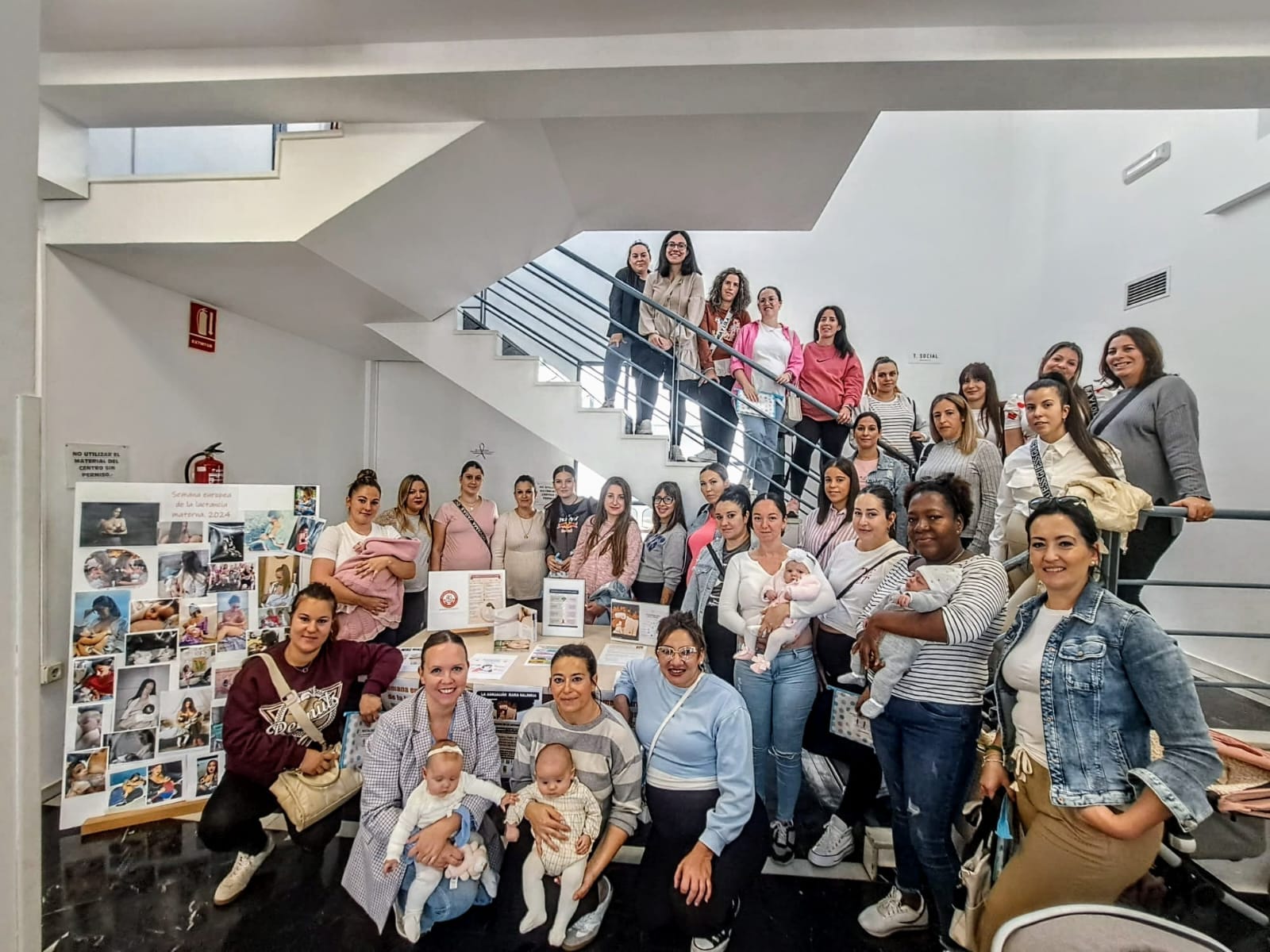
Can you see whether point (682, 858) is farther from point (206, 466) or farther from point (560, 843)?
point (206, 466)

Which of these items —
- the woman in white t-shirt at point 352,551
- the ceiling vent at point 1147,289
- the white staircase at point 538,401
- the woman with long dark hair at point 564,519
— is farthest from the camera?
the ceiling vent at point 1147,289

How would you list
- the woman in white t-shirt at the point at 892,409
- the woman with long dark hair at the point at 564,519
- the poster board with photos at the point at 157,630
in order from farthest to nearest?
the woman in white t-shirt at the point at 892,409, the woman with long dark hair at the point at 564,519, the poster board with photos at the point at 157,630

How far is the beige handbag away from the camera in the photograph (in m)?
2.19

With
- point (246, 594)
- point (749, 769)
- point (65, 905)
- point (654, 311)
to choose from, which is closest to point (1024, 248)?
point (654, 311)

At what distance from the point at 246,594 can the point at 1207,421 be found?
5.85 m

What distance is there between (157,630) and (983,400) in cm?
421

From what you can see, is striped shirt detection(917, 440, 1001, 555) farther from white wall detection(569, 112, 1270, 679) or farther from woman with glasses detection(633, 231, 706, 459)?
white wall detection(569, 112, 1270, 679)

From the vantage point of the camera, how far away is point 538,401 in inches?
159

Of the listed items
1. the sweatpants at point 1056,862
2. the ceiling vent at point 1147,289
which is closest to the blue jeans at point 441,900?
the sweatpants at point 1056,862

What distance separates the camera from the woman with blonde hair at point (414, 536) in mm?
3309

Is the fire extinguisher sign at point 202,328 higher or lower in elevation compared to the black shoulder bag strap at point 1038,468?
higher

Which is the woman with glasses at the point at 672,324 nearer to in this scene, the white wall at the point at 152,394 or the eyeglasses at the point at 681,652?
the eyeglasses at the point at 681,652

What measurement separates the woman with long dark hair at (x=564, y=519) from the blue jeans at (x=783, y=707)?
136 cm

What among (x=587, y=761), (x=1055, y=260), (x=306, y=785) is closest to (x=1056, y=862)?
(x=587, y=761)
